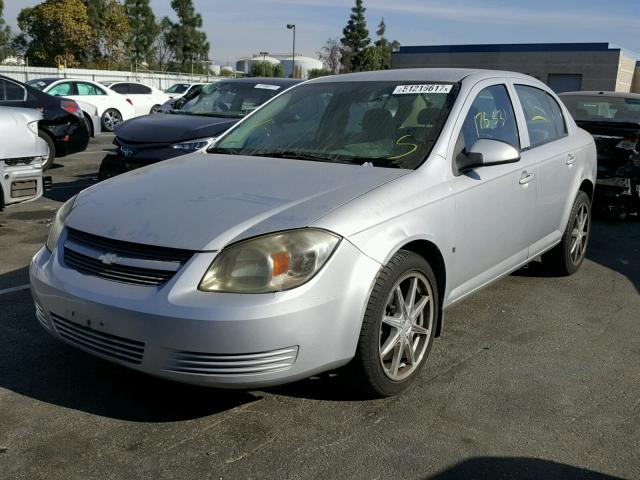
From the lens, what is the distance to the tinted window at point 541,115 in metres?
4.79

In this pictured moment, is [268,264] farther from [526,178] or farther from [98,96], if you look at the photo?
[98,96]

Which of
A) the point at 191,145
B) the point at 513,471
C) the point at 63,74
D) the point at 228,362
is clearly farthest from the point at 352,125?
the point at 63,74

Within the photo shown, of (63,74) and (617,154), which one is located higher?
(63,74)

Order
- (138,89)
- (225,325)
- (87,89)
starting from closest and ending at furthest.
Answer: (225,325), (87,89), (138,89)

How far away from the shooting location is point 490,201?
3.99 metres

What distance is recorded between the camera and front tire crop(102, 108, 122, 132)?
18906 millimetres

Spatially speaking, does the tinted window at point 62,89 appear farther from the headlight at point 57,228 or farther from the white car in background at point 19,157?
the headlight at point 57,228

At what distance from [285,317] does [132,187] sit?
1.33m

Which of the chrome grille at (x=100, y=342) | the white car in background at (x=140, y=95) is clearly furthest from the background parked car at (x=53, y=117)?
the white car in background at (x=140, y=95)

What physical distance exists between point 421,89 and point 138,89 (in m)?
18.1

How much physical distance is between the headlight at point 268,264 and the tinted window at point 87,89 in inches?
664

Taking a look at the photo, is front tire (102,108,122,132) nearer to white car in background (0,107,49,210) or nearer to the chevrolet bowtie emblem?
white car in background (0,107,49,210)

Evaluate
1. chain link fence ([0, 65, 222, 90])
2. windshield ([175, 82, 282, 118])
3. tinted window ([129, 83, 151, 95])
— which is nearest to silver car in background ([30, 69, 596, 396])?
windshield ([175, 82, 282, 118])

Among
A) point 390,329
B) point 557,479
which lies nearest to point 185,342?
point 390,329
